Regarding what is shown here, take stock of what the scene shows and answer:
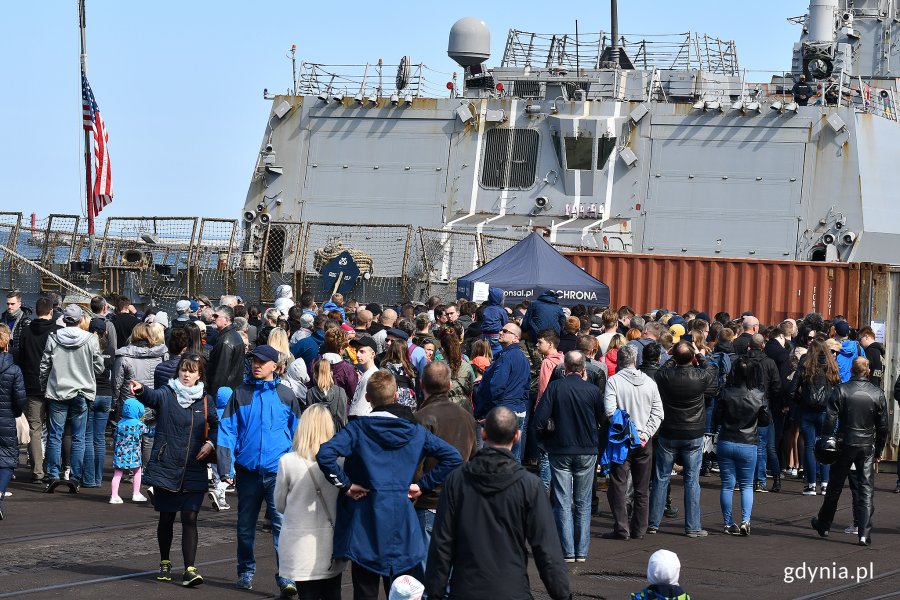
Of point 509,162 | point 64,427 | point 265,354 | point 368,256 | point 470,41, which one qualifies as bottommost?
point 64,427

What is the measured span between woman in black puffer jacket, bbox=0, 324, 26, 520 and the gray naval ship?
1350 cm

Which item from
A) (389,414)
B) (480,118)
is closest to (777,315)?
(480,118)

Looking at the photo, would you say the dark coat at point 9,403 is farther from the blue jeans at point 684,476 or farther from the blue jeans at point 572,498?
the blue jeans at point 684,476

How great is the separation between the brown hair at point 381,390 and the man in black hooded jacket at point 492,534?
45.8 inches

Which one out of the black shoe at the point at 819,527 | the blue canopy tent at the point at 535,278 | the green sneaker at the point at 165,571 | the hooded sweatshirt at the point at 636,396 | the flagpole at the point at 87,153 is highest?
the flagpole at the point at 87,153

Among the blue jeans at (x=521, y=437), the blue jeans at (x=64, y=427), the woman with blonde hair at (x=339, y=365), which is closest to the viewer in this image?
the woman with blonde hair at (x=339, y=365)

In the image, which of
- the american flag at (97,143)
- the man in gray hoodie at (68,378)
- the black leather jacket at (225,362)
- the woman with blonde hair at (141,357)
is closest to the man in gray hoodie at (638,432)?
the black leather jacket at (225,362)

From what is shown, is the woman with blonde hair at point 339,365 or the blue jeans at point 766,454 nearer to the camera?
the woman with blonde hair at point 339,365

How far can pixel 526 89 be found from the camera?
1099 inches

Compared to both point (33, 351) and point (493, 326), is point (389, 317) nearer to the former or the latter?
point (493, 326)

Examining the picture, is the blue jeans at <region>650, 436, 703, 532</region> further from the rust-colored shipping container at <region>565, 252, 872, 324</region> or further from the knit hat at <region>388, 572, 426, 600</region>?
the rust-colored shipping container at <region>565, 252, 872, 324</region>

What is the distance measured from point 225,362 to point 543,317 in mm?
3757

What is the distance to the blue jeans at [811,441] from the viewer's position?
14.1m

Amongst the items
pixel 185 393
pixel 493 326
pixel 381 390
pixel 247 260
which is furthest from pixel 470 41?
pixel 381 390
